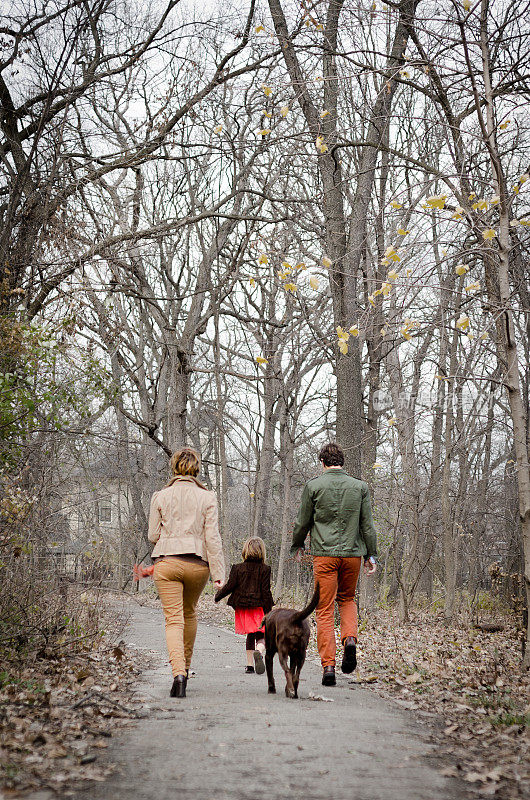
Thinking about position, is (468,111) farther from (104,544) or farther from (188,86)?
(188,86)

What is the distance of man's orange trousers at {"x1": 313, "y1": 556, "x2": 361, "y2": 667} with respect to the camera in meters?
7.18

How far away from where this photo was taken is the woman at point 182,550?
6434 mm

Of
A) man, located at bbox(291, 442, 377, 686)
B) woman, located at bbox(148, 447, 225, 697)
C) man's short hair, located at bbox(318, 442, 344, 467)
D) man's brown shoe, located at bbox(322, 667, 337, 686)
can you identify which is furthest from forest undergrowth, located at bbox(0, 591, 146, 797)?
man's short hair, located at bbox(318, 442, 344, 467)

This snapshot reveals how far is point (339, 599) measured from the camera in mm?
7488

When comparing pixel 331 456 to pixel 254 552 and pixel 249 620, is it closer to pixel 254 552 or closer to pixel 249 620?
pixel 254 552

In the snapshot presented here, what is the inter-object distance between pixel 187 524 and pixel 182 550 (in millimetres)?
227

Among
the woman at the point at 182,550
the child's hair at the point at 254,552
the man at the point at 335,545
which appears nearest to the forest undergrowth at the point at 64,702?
the woman at the point at 182,550

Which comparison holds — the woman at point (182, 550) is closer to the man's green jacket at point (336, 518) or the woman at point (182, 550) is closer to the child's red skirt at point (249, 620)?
the man's green jacket at point (336, 518)

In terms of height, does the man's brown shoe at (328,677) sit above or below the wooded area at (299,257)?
below

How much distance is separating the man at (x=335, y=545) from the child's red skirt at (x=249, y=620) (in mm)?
1265

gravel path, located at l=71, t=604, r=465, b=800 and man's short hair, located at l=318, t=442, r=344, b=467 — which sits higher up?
man's short hair, located at l=318, t=442, r=344, b=467

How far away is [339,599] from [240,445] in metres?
27.3

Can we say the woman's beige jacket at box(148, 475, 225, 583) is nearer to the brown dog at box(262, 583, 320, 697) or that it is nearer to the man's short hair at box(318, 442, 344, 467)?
the brown dog at box(262, 583, 320, 697)

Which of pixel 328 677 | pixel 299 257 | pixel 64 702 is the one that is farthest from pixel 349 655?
pixel 299 257
